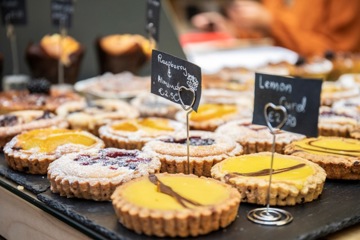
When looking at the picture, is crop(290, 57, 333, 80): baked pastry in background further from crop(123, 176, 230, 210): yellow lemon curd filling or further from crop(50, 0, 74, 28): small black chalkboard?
crop(123, 176, 230, 210): yellow lemon curd filling

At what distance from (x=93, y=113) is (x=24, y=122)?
39 cm

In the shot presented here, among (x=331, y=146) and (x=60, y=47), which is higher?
(x=60, y=47)

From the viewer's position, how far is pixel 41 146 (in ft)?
7.85

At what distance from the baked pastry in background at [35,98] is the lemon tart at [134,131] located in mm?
565

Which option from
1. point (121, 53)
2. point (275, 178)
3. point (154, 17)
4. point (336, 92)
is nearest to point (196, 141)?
point (275, 178)

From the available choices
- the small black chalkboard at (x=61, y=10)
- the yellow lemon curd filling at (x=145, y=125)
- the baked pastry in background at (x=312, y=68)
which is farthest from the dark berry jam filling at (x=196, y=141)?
the baked pastry in background at (x=312, y=68)

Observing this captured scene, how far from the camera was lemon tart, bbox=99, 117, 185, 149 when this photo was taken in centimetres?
258

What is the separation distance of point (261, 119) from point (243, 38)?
5.03 meters

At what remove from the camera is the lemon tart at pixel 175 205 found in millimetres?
1632

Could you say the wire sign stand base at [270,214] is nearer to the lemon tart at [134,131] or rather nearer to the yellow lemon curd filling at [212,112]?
the lemon tart at [134,131]

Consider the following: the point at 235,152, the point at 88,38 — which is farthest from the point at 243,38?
the point at 235,152

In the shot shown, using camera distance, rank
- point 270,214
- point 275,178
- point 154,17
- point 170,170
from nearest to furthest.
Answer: point 270,214 < point 275,178 < point 170,170 < point 154,17

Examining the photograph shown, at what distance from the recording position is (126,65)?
13.8ft

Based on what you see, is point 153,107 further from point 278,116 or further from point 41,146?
point 278,116
